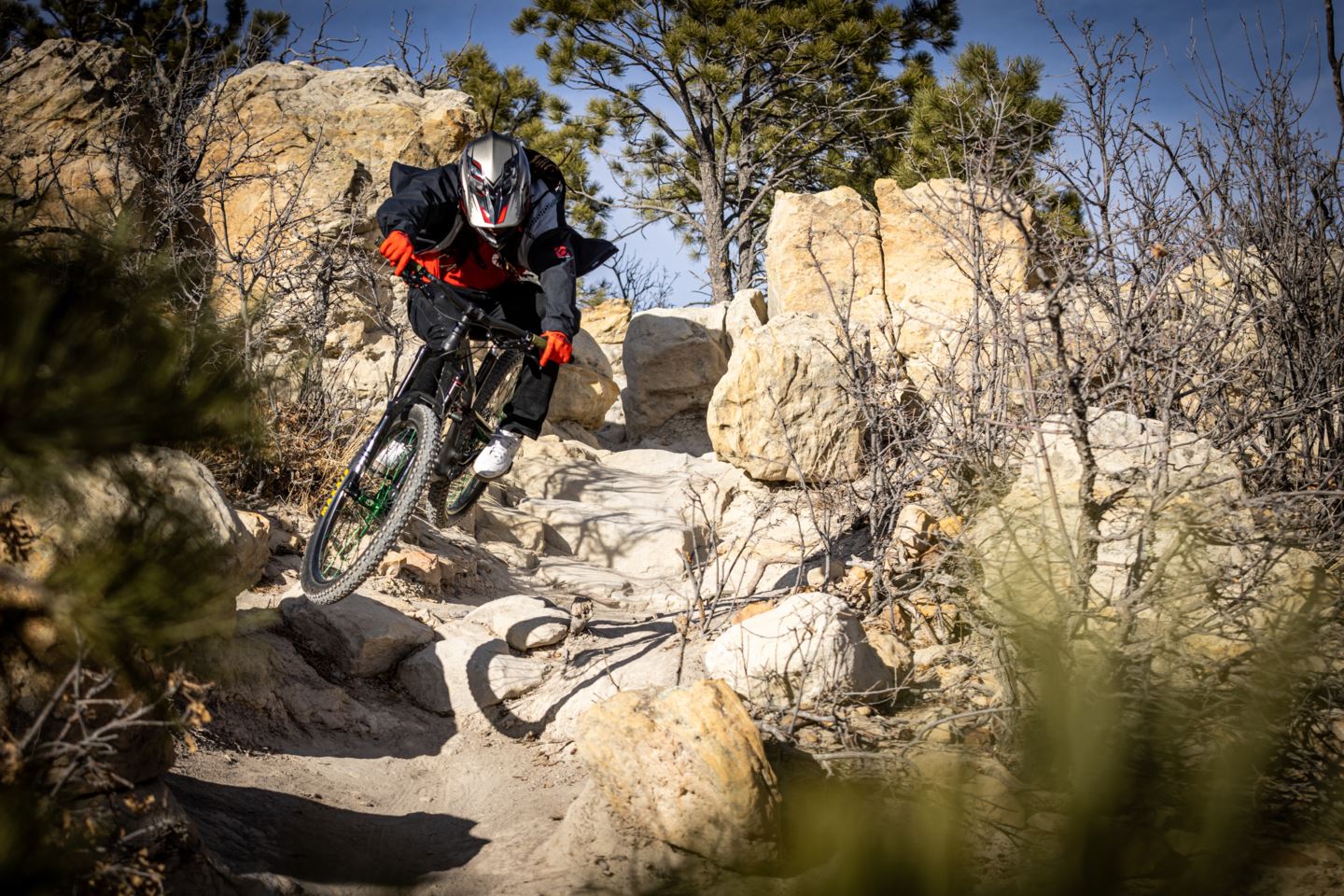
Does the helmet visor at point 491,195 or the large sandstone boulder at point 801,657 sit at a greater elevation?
the helmet visor at point 491,195

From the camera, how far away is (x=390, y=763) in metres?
3.87

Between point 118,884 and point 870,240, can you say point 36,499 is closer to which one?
point 118,884

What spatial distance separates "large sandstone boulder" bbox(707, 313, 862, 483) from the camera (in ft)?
24.0

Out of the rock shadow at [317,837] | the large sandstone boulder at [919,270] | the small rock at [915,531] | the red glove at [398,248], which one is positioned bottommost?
the rock shadow at [317,837]

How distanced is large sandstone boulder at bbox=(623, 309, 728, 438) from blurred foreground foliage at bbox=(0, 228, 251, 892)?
766cm

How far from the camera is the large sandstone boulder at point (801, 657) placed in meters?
3.82

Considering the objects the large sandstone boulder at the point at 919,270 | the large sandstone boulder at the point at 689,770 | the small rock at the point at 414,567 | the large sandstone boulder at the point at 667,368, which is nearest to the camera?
the large sandstone boulder at the point at 689,770

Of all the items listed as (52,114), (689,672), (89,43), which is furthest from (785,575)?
(89,43)

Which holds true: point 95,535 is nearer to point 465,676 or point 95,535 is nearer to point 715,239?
point 465,676

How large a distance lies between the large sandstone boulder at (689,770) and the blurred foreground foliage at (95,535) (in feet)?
4.25

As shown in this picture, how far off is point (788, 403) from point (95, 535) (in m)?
5.62

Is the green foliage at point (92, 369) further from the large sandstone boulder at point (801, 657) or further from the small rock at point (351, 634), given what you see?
the large sandstone boulder at point (801, 657)

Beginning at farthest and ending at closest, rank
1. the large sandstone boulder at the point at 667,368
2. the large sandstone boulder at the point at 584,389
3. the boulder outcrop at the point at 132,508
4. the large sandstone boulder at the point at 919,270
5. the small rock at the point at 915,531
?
the large sandstone boulder at the point at 667,368 → the large sandstone boulder at the point at 584,389 → the large sandstone boulder at the point at 919,270 → the small rock at the point at 915,531 → the boulder outcrop at the point at 132,508

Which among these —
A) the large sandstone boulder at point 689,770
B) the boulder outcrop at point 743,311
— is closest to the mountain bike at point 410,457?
the large sandstone boulder at point 689,770
